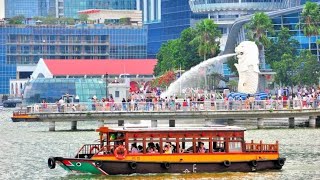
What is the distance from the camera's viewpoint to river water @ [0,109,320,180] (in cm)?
6825

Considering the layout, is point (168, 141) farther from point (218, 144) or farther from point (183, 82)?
point (183, 82)

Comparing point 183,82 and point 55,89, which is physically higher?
point 183,82

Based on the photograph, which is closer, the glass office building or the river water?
the river water

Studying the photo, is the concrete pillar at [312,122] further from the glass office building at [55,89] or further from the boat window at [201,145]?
the glass office building at [55,89]

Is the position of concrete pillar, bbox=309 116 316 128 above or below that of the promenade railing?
below

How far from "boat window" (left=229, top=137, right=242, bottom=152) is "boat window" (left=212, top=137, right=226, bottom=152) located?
0.41 meters

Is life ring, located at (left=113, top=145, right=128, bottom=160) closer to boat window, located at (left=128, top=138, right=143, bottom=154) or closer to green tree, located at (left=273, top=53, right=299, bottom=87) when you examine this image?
boat window, located at (left=128, top=138, right=143, bottom=154)

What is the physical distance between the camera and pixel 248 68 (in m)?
128

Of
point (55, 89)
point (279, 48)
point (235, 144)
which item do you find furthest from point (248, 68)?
point (55, 89)

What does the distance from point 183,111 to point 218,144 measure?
3542cm

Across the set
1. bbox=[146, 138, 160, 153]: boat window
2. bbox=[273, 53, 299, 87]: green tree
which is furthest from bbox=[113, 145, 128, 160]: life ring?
bbox=[273, 53, 299, 87]: green tree

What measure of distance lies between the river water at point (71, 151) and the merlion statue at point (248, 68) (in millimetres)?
16497

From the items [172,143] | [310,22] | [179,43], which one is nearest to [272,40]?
[310,22]

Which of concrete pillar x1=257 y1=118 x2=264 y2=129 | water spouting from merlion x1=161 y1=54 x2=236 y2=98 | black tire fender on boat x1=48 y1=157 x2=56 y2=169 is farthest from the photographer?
water spouting from merlion x1=161 y1=54 x2=236 y2=98
